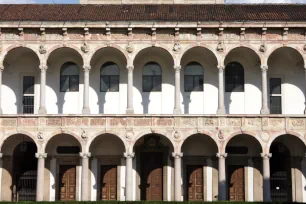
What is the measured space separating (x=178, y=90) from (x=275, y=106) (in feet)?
21.0

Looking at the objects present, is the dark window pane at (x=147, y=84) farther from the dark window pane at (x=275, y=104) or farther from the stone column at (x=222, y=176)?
the dark window pane at (x=275, y=104)

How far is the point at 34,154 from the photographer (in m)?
38.2

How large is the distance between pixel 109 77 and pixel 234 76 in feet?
25.5

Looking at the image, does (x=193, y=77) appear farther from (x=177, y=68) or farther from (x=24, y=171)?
(x=24, y=171)

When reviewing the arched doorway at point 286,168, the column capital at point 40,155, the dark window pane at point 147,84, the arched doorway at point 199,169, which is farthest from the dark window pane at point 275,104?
the column capital at point 40,155

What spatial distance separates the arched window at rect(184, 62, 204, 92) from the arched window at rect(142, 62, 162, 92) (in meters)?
1.67

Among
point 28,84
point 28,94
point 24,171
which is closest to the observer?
point 24,171

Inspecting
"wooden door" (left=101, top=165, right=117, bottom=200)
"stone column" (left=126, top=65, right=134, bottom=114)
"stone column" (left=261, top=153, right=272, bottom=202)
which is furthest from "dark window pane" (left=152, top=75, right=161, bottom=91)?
"stone column" (left=261, top=153, right=272, bottom=202)

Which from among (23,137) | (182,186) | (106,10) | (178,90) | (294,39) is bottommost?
(182,186)

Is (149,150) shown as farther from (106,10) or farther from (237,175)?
(106,10)

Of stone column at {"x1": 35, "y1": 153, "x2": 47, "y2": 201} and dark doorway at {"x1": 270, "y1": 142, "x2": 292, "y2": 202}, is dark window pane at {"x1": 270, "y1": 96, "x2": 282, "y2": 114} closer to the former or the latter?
dark doorway at {"x1": 270, "y1": 142, "x2": 292, "y2": 202}

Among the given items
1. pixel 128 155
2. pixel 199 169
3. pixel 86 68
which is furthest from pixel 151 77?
pixel 199 169

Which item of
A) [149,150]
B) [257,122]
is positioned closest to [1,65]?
[149,150]

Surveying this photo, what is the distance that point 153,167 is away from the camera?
123 feet
